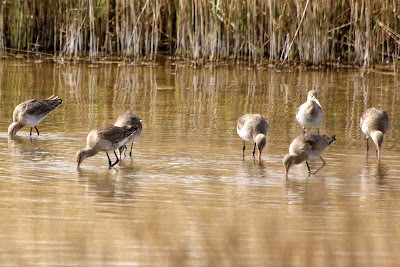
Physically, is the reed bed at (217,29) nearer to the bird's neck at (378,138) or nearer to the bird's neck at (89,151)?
the bird's neck at (378,138)

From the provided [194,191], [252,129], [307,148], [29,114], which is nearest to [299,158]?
[307,148]

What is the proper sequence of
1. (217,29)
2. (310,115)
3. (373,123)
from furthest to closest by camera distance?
(217,29) < (310,115) < (373,123)

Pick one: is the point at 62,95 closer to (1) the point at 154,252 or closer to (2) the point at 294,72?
(2) the point at 294,72

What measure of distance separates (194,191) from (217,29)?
33.0ft

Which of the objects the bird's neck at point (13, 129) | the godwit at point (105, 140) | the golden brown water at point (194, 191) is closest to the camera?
the golden brown water at point (194, 191)

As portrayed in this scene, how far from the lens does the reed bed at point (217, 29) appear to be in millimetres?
17234

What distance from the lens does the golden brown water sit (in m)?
6.19

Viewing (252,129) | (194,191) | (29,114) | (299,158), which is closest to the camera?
(194,191)

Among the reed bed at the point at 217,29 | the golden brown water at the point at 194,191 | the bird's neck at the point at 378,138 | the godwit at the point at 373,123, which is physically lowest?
the golden brown water at the point at 194,191

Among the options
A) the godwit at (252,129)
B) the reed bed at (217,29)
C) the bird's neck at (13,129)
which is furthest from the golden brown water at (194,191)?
the reed bed at (217,29)

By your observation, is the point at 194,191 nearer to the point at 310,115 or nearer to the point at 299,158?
the point at 299,158

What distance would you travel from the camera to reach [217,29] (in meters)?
17.8

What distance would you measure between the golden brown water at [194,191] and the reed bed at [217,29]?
2.80 metres

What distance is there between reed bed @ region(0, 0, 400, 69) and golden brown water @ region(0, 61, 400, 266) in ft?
9.17
